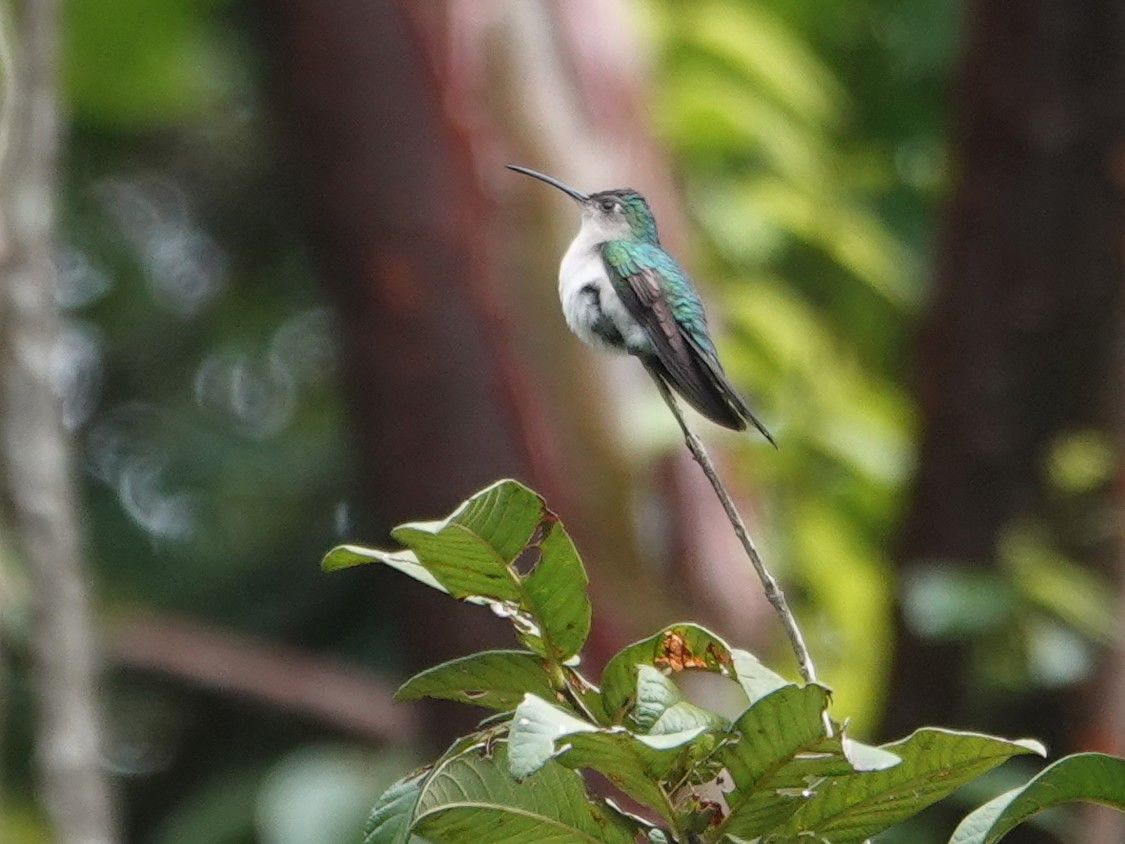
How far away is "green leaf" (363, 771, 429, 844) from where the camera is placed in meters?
1.41

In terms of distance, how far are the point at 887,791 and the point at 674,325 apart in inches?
41.8

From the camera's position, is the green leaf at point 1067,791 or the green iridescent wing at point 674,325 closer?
the green leaf at point 1067,791

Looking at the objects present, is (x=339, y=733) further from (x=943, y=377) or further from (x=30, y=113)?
(x=30, y=113)

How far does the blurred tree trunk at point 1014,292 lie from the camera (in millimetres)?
4090

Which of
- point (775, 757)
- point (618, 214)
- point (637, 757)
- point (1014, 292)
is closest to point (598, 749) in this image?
point (637, 757)

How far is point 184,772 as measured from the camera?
7348mm

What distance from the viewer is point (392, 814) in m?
1.43

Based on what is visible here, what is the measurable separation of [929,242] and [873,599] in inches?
83.5

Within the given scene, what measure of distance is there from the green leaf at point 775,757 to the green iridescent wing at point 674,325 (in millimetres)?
661

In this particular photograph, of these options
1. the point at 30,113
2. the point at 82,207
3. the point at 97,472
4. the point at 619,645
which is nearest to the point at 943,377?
the point at 619,645

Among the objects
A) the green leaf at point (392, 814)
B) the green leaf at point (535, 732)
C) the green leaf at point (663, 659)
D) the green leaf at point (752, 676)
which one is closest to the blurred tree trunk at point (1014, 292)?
the green leaf at point (663, 659)

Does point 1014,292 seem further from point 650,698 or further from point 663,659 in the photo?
point 650,698

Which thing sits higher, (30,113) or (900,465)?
(30,113)

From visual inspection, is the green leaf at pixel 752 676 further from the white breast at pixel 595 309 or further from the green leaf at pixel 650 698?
the white breast at pixel 595 309
